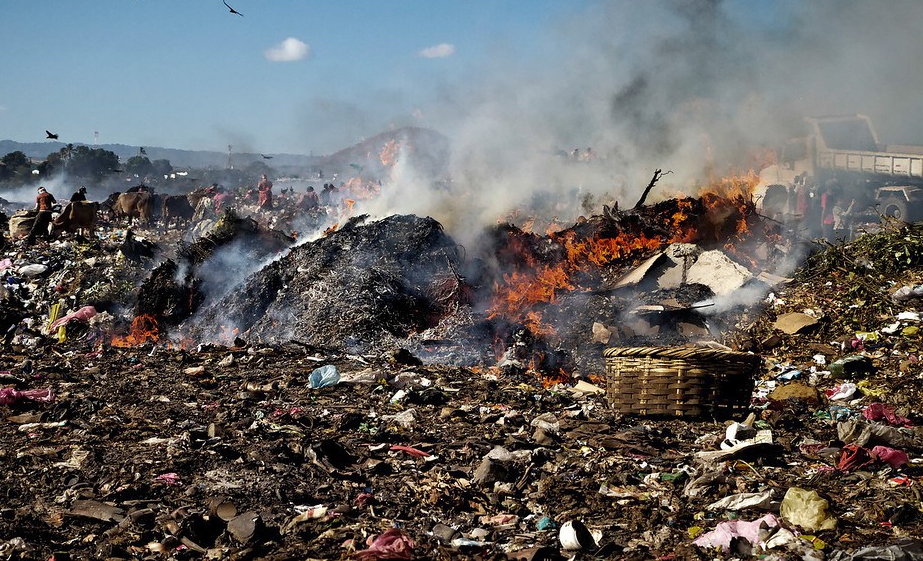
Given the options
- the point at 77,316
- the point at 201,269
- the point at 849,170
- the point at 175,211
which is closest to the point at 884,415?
the point at 201,269

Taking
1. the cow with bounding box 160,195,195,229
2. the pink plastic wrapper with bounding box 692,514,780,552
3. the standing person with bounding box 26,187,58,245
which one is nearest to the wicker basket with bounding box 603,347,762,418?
the pink plastic wrapper with bounding box 692,514,780,552

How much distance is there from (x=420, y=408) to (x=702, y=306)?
3.77 metres

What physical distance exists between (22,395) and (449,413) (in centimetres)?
365

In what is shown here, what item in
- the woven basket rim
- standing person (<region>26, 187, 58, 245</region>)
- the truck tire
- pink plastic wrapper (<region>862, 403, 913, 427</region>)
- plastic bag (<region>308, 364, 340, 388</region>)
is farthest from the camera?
standing person (<region>26, 187, 58, 245</region>)

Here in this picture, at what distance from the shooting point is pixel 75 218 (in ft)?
47.1

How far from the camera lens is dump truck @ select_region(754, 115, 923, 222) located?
1375cm

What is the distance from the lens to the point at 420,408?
19.8 ft

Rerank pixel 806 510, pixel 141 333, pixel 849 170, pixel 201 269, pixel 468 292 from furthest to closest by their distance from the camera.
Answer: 1. pixel 849 170
2. pixel 201 269
3. pixel 141 333
4. pixel 468 292
5. pixel 806 510

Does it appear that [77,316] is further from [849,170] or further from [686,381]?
[849,170]

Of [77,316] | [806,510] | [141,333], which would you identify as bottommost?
[141,333]

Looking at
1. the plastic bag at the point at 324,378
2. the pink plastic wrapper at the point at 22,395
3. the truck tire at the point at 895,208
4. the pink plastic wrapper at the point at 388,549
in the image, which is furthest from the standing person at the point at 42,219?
the truck tire at the point at 895,208

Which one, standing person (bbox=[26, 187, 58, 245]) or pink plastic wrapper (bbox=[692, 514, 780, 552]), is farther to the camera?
standing person (bbox=[26, 187, 58, 245])

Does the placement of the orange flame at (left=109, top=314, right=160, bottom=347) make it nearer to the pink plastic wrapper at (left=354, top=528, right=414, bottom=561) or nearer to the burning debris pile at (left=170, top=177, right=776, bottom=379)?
the burning debris pile at (left=170, top=177, right=776, bottom=379)

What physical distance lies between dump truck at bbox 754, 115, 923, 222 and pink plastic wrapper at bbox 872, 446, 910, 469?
9088mm
